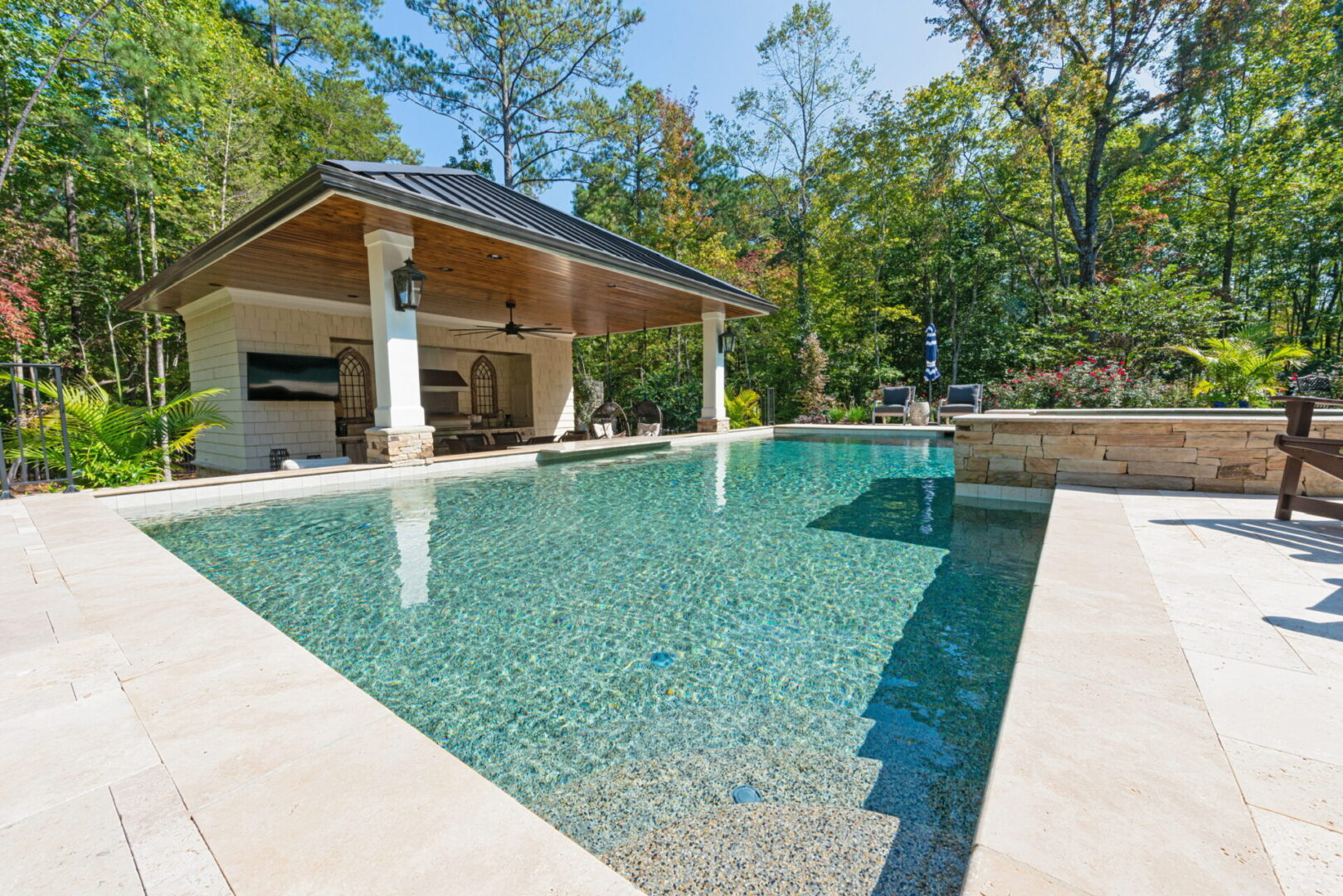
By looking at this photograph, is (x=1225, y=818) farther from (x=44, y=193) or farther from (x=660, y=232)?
(x=44, y=193)

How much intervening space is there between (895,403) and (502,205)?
8792 mm

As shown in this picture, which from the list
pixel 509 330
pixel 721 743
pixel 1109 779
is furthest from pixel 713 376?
pixel 1109 779

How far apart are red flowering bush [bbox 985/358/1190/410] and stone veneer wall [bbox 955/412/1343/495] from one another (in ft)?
12.8

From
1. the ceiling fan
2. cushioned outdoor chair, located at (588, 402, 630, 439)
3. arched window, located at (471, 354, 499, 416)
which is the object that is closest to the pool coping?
cushioned outdoor chair, located at (588, 402, 630, 439)

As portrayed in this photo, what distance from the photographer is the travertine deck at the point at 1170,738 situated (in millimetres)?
807

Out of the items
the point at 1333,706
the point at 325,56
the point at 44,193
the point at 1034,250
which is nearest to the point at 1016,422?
the point at 1333,706

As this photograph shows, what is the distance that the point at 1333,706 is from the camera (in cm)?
126

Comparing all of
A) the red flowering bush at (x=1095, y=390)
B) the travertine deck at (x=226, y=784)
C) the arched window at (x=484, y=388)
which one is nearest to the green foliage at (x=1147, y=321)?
the red flowering bush at (x=1095, y=390)

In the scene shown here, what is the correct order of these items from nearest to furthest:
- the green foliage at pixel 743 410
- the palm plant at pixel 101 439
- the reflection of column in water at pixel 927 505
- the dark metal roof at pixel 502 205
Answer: the reflection of column in water at pixel 927 505 < the palm plant at pixel 101 439 < the dark metal roof at pixel 502 205 < the green foliage at pixel 743 410

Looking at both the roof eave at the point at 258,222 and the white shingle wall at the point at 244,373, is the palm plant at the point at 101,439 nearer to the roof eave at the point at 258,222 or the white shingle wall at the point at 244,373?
the roof eave at the point at 258,222

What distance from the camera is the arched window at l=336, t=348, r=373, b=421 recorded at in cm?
972

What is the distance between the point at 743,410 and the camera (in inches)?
501

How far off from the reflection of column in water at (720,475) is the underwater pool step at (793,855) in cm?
333

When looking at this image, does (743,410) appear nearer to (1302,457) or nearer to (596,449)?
(596,449)
